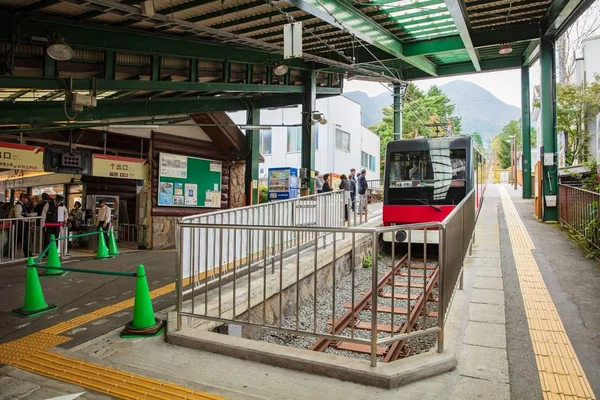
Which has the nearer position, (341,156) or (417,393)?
(417,393)

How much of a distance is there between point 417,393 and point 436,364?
372mm

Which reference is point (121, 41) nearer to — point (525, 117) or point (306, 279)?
point (306, 279)

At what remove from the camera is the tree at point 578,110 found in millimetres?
17219

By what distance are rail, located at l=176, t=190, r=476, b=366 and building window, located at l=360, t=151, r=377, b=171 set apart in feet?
70.1

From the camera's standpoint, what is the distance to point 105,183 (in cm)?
1456

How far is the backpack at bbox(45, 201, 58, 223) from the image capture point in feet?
33.3

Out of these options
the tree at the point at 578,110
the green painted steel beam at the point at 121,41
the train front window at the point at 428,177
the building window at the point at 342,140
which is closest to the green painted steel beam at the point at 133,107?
the green painted steel beam at the point at 121,41

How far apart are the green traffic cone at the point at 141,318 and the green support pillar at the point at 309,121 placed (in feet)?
24.9

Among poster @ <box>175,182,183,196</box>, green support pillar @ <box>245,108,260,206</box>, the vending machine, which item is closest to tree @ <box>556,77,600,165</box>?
the vending machine

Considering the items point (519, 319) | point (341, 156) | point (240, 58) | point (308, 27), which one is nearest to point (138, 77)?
point (240, 58)

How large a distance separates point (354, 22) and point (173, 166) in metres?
7.46

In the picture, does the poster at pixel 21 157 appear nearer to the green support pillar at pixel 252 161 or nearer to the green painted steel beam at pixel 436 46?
the green support pillar at pixel 252 161

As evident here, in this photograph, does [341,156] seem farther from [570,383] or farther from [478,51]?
[570,383]

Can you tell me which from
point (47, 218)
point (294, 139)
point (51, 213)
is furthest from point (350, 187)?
point (294, 139)
